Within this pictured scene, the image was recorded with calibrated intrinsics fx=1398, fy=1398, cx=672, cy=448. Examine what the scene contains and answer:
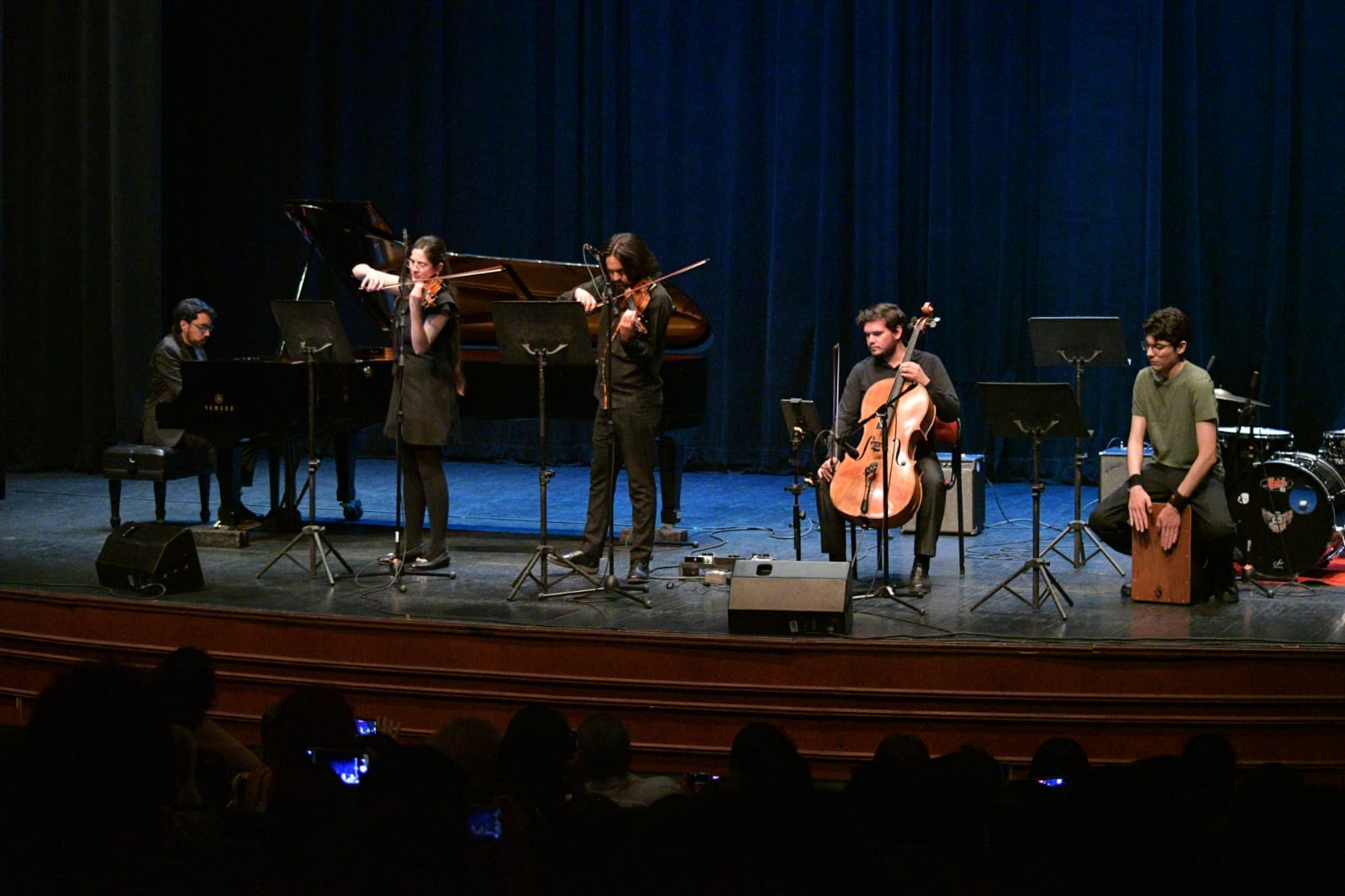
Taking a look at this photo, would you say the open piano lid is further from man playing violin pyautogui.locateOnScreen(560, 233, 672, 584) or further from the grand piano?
man playing violin pyautogui.locateOnScreen(560, 233, 672, 584)

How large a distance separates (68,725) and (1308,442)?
9.48m

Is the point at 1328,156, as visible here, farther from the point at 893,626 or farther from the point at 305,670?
the point at 305,670

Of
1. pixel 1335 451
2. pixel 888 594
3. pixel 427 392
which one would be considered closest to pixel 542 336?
pixel 427 392

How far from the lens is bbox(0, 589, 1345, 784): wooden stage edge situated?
5387 millimetres

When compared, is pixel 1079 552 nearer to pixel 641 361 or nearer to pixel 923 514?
pixel 923 514

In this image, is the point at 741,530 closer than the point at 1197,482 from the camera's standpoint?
No

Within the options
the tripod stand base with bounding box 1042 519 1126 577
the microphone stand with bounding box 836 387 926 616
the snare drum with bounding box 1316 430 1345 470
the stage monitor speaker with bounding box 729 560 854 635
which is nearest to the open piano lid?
the microphone stand with bounding box 836 387 926 616

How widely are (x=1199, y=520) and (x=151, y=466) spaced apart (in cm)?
603

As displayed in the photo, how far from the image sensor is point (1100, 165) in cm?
1056

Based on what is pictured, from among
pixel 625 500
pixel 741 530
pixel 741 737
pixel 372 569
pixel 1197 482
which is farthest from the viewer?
pixel 625 500

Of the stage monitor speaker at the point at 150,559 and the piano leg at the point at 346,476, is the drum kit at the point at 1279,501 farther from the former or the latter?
the piano leg at the point at 346,476

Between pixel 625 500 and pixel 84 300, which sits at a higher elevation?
pixel 84 300

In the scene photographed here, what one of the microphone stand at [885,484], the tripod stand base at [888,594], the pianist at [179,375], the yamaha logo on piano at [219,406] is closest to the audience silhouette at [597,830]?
the microphone stand at [885,484]

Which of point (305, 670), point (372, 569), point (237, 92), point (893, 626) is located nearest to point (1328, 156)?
point (893, 626)
